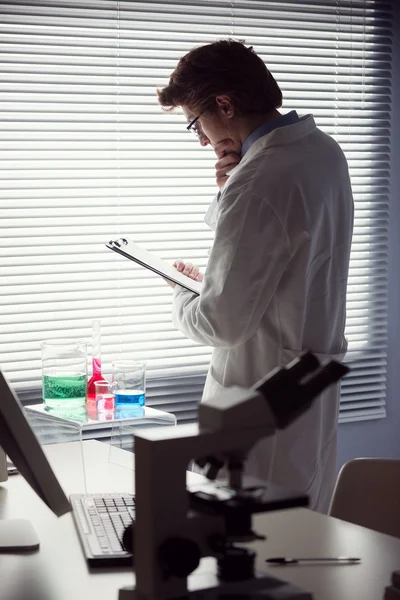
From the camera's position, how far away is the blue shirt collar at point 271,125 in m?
2.17

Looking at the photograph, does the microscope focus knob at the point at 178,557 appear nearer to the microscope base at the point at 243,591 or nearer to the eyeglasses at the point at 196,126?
the microscope base at the point at 243,591

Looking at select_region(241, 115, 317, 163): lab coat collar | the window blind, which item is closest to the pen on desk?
select_region(241, 115, 317, 163): lab coat collar

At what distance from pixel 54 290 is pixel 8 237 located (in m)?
0.25

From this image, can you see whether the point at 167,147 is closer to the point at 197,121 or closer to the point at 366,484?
the point at 197,121

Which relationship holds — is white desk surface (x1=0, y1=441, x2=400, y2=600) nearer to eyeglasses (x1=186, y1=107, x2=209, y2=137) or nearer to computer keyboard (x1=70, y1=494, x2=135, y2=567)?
computer keyboard (x1=70, y1=494, x2=135, y2=567)

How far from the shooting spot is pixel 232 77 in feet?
7.07

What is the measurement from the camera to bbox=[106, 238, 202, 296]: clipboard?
222 centimetres

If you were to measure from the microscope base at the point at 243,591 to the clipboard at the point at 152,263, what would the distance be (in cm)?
123

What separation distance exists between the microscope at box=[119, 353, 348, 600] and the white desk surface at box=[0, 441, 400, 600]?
11.4 inches

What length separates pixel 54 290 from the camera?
10.00 feet

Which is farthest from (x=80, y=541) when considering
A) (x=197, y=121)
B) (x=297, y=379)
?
(x=197, y=121)

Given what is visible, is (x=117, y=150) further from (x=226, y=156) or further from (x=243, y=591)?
(x=243, y=591)

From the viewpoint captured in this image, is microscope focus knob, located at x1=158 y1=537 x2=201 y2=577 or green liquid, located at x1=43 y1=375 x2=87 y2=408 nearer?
microscope focus knob, located at x1=158 y1=537 x2=201 y2=577

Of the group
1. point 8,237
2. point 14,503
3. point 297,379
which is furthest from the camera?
point 8,237
